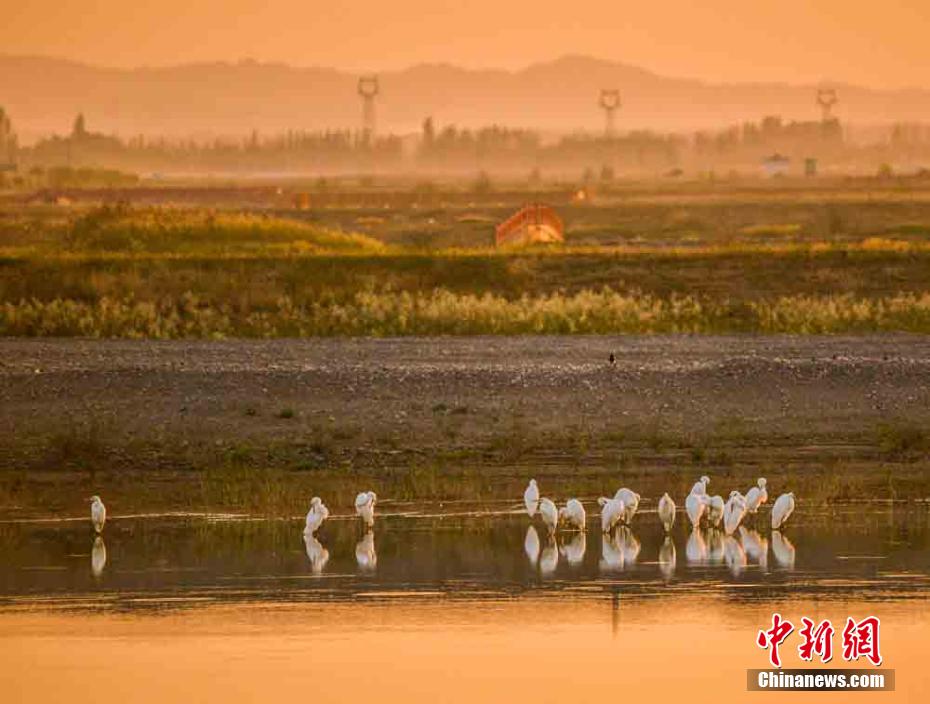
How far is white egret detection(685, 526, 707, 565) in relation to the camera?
2305 centimetres

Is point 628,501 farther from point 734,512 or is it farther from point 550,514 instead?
point 734,512

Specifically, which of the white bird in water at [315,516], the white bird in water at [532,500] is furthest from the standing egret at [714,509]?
the white bird in water at [315,516]

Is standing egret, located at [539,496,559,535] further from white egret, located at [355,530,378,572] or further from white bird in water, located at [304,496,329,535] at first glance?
white bird in water, located at [304,496,329,535]

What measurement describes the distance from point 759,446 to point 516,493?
4.68m

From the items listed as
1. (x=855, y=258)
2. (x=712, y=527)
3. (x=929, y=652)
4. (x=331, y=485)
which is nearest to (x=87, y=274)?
(x=855, y=258)

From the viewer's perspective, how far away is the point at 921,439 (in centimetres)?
3078

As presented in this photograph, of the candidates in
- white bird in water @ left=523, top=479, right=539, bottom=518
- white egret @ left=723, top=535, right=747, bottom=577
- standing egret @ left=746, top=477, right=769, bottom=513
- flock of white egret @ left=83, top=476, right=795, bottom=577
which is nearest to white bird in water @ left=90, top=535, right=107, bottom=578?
flock of white egret @ left=83, top=476, right=795, bottom=577

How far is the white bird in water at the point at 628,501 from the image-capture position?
24547mm

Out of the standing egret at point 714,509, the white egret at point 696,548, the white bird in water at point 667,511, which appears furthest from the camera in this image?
the standing egret at point 714,509

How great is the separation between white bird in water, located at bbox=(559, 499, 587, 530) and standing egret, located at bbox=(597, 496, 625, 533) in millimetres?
227

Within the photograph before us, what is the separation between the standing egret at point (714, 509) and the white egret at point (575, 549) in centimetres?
Result: 138

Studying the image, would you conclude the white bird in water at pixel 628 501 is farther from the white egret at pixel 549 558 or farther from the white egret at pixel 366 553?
the white egret at pixel 366 553

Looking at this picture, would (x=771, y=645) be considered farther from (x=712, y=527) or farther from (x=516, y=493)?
(x=516, y=493)

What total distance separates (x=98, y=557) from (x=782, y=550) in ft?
21.9
